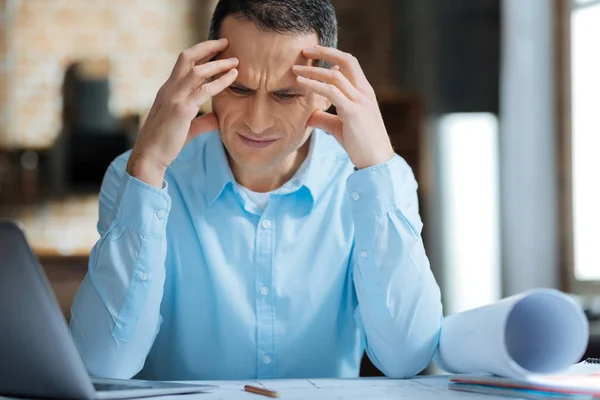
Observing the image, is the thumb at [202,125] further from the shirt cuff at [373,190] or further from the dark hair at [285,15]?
the shirt cuff at [373,190]

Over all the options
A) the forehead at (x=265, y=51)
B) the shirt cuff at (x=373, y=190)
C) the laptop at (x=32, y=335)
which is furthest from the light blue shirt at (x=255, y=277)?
the laptop at (x=32, y=335)

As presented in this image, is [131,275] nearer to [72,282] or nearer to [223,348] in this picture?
[223,348]

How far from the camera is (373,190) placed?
1333 mm

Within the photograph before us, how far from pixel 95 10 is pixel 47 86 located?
0.53 m

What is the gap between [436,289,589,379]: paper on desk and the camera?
1.02m

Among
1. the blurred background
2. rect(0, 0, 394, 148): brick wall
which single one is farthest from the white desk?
rect(0, 0, 394, 148): brick wall

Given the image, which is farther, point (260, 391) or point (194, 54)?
point (194, 54)

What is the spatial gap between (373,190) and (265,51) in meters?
0.30

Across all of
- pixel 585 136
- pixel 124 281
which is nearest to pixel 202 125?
pixel 124 281

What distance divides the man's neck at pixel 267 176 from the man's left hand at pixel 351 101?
0.65 feet

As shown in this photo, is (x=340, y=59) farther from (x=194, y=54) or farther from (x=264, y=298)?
(x=264, y=298)

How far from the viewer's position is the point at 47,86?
462 cm

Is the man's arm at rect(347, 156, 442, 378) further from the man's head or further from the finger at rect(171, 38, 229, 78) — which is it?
the finger at rect(171, 38, 229, 78)

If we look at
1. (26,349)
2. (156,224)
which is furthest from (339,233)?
(26,349)
